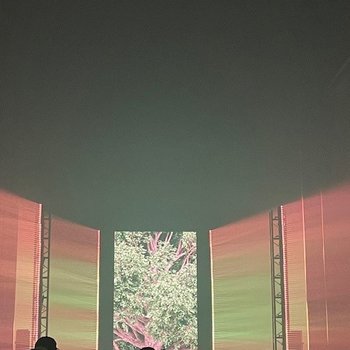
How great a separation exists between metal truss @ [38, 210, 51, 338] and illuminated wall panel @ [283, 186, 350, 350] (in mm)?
1358

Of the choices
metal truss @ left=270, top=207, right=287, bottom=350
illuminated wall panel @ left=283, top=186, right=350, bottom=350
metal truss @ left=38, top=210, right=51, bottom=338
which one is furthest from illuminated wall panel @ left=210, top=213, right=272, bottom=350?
metal truss @ left=38, top=210, right=51, bottom=338

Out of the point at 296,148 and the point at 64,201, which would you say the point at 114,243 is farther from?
the point at 296,148

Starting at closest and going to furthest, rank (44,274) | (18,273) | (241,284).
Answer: (18,273) < (44,274) < (241,284)

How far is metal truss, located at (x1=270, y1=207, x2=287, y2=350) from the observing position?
154 inches

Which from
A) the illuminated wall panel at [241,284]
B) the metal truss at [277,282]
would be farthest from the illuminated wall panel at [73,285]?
the metal truss at [277,282]

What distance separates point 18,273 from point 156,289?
82cm

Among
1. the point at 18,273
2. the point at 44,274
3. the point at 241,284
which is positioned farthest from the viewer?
the point at 241,284

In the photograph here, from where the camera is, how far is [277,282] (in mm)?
3922

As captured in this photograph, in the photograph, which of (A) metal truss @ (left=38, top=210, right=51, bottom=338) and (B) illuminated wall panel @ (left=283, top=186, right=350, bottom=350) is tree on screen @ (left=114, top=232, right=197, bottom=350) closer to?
(A) metal truss @ (left=38, top=210, right=51, bottom=338)

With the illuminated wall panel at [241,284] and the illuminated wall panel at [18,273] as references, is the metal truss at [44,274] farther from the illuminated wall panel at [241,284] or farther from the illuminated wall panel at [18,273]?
the illuminated wall panel at [241,284]

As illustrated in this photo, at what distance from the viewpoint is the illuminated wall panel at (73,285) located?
3865mm

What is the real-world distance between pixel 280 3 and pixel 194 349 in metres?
2.02

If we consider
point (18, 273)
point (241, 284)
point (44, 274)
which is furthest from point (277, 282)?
point (18, 273)

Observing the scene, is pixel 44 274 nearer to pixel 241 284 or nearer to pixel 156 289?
pixel 156 289
